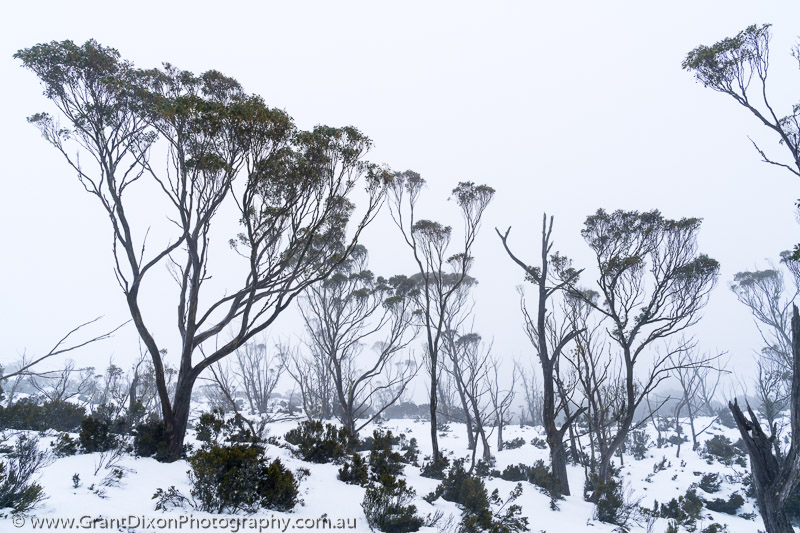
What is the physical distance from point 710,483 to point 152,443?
1963 cm

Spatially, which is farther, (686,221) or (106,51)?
(686,221)

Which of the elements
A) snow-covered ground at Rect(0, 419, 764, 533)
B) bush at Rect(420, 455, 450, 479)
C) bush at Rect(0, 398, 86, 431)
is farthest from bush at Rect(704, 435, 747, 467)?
bush at Rect(0, 398, 86, 431)

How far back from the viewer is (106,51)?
8242mm

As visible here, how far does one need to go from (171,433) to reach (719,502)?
1758 centimetres

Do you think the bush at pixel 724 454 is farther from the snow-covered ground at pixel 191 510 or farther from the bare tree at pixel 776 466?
the bare tree at pixel 776 466

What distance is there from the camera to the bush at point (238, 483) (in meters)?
5.01

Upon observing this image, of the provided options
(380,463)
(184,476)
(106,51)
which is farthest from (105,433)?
(106,51)

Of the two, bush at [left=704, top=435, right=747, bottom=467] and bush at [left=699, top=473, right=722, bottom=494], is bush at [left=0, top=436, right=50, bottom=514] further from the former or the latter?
bush at [left=704, top=435, right=747, bottom=467]

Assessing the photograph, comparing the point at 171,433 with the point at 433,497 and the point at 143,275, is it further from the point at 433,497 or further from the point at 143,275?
the point at 433,497

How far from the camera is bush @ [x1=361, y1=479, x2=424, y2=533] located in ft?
18.9

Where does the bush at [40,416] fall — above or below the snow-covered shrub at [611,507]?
above

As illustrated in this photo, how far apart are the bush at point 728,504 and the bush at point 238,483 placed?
1567 centimetres

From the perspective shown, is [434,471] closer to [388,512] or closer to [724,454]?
[388,512]

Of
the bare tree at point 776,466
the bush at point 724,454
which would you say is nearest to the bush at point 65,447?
the bare tree at point 776,466
